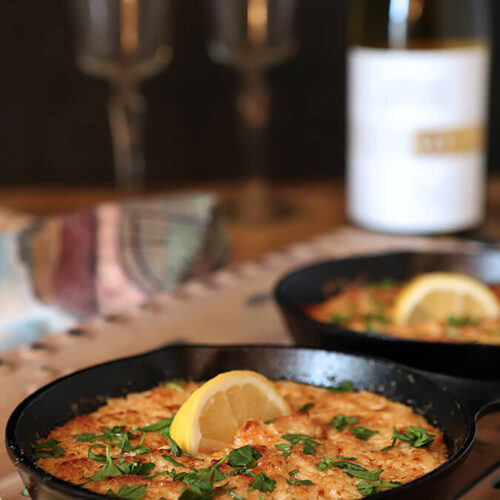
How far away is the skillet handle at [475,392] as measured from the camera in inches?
40.3

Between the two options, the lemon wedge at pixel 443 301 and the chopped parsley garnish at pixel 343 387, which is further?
the lemon wedge at pixel 443 301

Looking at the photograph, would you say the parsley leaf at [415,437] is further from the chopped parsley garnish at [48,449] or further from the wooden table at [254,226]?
the wooden table at [254,226]

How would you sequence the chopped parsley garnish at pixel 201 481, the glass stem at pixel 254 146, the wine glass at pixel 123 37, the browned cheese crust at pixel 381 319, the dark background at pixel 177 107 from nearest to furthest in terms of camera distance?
the chopped parsley garnish at pixel 201 481 < the browned cheese crust at pixel 381 319 < the wine glass at pixel 123 37 < the glass stem at pixel 254 146 < the dark background at pixel 177 107

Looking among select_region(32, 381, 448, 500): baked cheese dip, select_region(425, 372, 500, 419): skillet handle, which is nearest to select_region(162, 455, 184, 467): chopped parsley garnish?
select_region(32, 381, 448, 500): baked cheese dip

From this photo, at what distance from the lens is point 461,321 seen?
132 cm

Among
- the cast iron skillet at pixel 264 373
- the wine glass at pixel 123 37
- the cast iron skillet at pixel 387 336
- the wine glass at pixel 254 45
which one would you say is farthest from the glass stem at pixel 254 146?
the cast iron skillet at pixel 264 373

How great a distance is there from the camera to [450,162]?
6.21ft

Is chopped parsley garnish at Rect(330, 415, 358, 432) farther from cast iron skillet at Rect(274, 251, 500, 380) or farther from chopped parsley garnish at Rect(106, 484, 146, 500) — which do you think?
chopped parsley garnish at Rect(106, 484, 146, 500)

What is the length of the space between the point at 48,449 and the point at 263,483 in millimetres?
228

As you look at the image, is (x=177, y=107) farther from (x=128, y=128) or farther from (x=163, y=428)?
(x=163, y=428)

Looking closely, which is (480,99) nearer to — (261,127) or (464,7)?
(464,7)

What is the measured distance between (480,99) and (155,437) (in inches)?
46.9

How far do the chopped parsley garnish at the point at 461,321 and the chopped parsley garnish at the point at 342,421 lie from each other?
1.19 feet

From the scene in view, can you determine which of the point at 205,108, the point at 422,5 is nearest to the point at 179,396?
the point at 422,5
